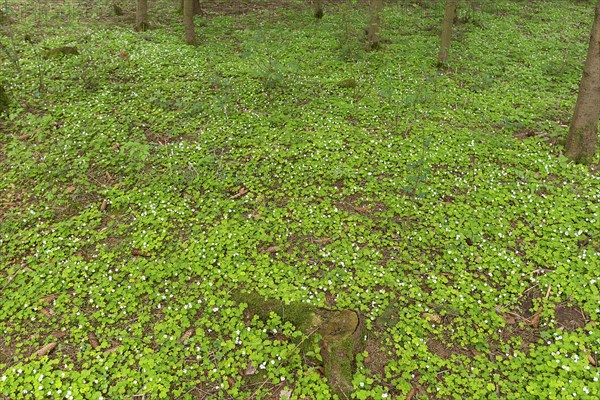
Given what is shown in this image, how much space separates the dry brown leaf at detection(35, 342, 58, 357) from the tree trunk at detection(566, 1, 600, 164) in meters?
10.9

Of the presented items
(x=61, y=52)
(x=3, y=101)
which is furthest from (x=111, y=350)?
(x=61, y=52)

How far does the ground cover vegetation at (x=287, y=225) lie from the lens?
5332 mm

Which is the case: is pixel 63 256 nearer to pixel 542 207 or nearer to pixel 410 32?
pixel 542 207

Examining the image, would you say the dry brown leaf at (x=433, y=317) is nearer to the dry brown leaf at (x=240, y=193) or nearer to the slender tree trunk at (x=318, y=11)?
the dry brown leaf at (x=240, y=193)

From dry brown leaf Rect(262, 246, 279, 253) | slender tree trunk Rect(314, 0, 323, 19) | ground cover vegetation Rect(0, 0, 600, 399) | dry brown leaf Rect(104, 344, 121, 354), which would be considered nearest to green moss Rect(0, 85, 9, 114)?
ground cover vegetation Rect(0, 0, 600, 399)

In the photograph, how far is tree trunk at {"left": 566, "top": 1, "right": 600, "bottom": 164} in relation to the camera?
325 inches

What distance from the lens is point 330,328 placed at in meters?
5.54

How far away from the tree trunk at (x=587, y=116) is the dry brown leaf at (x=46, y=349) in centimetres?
1090

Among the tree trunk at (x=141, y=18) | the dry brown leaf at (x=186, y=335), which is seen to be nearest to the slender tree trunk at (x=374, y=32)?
the tree trunk at (x=141, y=18)

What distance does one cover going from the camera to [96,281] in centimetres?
660

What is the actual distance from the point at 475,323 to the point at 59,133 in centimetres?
1066

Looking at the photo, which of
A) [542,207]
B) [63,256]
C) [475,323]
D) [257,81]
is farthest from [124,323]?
[257,81]

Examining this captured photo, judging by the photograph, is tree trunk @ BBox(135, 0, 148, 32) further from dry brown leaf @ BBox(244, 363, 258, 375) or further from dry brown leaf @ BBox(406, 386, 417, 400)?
dry brown leaf @ BBox(406, 386, 417, 400)

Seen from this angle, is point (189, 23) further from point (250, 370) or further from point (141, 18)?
point (250, 370)
